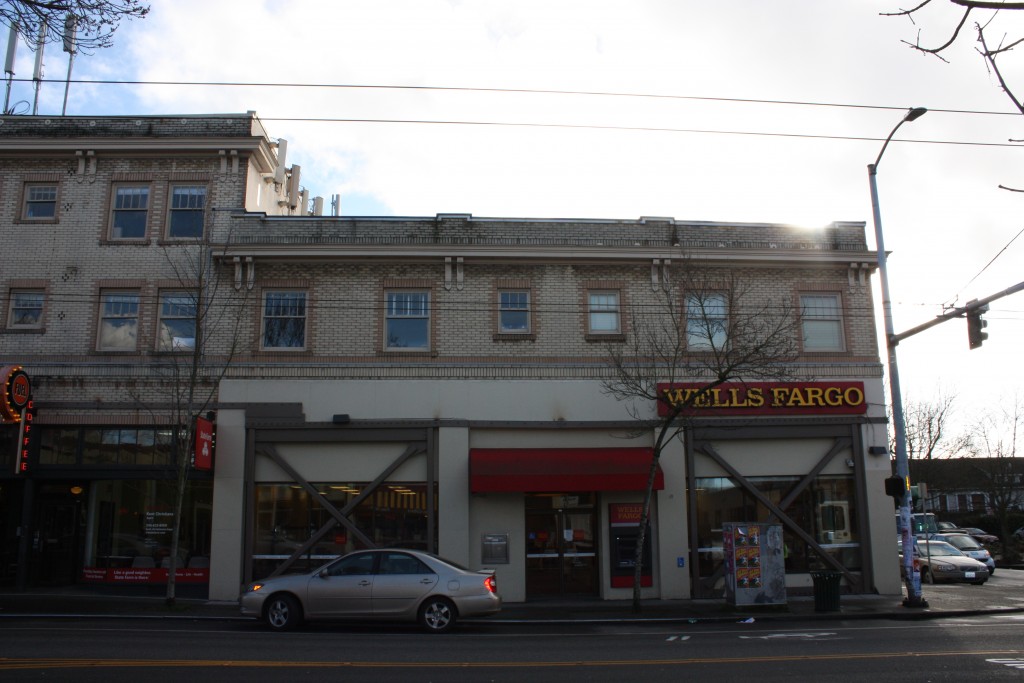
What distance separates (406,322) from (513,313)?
8.84 feet

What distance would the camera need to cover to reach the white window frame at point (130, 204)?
21.3 meters

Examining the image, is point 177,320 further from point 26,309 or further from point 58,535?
point 58,535

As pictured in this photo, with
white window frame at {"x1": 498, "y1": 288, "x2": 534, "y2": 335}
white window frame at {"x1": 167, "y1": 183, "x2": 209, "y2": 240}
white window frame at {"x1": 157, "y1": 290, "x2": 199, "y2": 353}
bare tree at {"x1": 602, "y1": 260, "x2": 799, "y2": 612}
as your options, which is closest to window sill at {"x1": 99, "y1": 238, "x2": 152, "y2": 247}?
white window frame at {"x1": 167, "y1": 183, "x2": 209, "y2": 240}

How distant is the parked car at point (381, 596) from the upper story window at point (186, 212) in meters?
10.4

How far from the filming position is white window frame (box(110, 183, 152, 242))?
21.3 metres

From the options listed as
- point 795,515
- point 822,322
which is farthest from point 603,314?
point 795,515

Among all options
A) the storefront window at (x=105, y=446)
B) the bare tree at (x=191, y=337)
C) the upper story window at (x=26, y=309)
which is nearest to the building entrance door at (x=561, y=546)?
the bare tree at (x=191, y=337)

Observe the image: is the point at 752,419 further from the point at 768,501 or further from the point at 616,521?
the point at 616,521

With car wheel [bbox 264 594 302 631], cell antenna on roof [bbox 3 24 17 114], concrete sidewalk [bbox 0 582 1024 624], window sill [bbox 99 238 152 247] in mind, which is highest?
cell antenna on roof [bbox 3 24 17 114]

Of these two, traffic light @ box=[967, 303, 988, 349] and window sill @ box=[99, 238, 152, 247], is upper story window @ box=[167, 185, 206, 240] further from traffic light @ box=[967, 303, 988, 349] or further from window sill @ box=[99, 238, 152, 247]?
traffic light @ box=[967, 303, 988, 349]

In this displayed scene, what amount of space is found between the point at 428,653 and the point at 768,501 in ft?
38.3

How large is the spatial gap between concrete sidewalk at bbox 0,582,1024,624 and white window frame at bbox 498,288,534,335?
259 inches

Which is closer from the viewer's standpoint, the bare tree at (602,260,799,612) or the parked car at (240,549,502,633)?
the parked car at (240,549,502,633)

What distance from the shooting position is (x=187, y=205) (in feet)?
70.4
